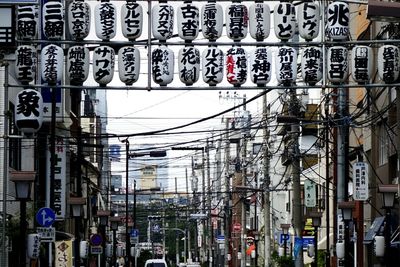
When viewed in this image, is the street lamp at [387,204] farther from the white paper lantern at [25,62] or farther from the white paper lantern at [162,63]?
the white paper lantern at [25,62]

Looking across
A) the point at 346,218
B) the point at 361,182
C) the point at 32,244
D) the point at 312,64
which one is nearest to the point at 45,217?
the point at 32,244

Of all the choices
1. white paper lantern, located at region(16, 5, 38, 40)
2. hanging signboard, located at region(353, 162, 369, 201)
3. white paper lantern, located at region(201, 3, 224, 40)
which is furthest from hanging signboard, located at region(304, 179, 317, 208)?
white paper lantern, located at region(16, 5, 38, 40)

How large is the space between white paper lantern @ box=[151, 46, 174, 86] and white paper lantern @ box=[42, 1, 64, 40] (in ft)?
7.82

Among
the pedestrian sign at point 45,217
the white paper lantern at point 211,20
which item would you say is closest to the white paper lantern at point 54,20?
the white paper lantern at point 211,20

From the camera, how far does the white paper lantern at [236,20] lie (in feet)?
78.2

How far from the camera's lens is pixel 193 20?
77.5 feet

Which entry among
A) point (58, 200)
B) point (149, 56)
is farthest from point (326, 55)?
point (58, 200)

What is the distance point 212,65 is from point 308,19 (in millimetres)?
2601

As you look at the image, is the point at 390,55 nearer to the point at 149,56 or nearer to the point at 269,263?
the point at 149,56

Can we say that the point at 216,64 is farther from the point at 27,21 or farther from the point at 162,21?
the point at 27,21

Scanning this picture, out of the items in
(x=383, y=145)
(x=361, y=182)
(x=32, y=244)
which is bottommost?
(x=32, y=244)

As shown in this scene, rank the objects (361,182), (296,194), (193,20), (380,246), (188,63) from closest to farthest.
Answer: (193,20) → (188,63) → (380,246) → (361,182) → (296,194)

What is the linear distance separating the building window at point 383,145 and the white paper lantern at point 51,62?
Answer: 778 inches

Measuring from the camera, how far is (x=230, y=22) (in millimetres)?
23859
